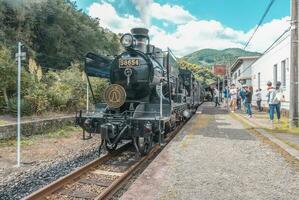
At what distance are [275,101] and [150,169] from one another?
30.0 ft

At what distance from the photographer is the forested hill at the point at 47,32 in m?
23.3

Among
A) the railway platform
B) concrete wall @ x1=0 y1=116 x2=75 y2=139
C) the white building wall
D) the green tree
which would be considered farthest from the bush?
the white building wall

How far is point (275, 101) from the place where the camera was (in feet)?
45.8

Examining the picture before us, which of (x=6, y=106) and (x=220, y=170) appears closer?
(x=220, y=170)

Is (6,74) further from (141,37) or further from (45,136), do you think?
(141,37)

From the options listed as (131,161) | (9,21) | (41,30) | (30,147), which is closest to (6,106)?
(30,147)

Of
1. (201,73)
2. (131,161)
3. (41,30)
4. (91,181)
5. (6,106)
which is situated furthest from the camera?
(201,73)

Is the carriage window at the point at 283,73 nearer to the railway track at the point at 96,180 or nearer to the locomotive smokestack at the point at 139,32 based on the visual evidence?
the locomotive smokestack at the point at 139,32

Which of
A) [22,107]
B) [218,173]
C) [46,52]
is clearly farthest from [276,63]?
[46,52]

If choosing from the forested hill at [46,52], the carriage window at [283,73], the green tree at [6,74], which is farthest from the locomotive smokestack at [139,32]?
the carriage window at [283,73]

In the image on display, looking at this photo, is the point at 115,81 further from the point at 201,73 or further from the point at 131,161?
the point at 201,73

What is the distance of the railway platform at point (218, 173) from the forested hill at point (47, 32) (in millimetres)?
17230

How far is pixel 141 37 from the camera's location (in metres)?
9.66

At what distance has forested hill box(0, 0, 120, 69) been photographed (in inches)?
918
